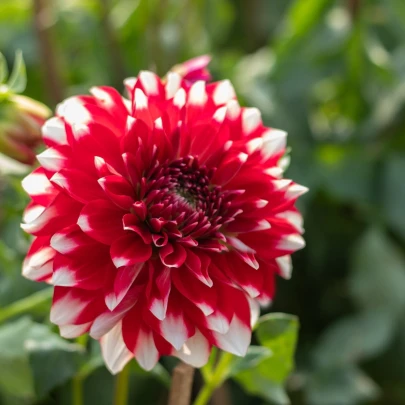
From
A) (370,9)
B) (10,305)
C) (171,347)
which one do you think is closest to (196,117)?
(171,347)

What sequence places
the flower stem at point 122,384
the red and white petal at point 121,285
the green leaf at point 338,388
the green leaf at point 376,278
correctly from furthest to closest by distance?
the green leaf at point 376,278 < the green leaf at point 338,388 < the flower stem at point 122,384 < the red and white petal at point 121,285

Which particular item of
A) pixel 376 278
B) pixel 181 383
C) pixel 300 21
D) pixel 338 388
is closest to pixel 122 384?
pixel 181 383

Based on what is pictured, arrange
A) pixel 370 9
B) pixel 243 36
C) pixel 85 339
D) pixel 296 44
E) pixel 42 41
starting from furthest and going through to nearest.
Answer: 1. pixel 243 36
2. pixel 370 9
3. pixel 296 44
4. pixel 42 41
5. pixel 85 339

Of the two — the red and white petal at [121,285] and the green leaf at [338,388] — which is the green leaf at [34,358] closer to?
the red and white petal at [121,285]

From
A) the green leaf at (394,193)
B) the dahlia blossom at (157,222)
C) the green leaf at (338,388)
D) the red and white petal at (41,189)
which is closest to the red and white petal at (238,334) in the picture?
the dahlia blossom at (157,222)

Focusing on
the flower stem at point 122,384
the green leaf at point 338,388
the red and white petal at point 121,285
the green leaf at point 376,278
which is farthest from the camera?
the green leaf at point 376,278

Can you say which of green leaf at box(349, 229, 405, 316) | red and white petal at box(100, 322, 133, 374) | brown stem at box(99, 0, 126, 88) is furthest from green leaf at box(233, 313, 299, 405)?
brown stem at box(99, 0, 126, 88)

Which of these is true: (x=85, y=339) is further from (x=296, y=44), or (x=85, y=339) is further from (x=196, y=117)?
(x=296, y=44)
